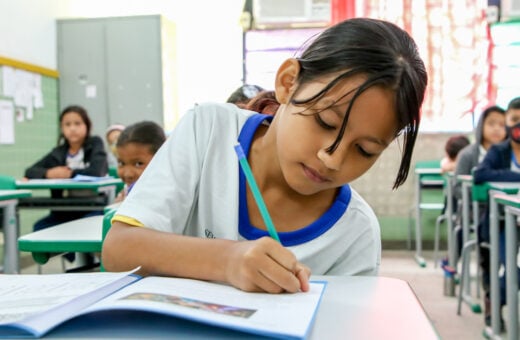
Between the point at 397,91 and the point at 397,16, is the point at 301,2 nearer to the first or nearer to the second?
the point at 397,16

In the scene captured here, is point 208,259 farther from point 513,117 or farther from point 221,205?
point 513,117

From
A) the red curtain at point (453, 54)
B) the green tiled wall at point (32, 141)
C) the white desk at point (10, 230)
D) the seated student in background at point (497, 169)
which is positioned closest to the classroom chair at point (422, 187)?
the red curtain at point (453, 54)

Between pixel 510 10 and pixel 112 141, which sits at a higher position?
pixel 510 10

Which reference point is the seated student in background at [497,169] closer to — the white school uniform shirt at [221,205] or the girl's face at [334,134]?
the white school uniform shirt at [221,205]

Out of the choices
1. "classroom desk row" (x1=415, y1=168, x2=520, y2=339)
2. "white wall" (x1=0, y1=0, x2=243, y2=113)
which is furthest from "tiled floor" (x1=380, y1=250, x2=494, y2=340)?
"white wall" (x1=0, y1=0, x2=243, y2=113)

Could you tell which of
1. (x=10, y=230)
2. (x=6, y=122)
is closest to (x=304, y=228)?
(x=10, y=230)

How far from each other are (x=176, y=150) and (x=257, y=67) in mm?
4490

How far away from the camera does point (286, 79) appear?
880 millimetres

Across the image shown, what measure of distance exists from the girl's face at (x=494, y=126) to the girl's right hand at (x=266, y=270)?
3.60 m

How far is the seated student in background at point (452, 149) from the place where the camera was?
455 cm

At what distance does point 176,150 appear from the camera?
0.91 metres

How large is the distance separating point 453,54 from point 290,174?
4.61 meters

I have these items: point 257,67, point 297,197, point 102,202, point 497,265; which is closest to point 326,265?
point 297,197

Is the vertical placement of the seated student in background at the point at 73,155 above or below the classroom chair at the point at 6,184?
above
